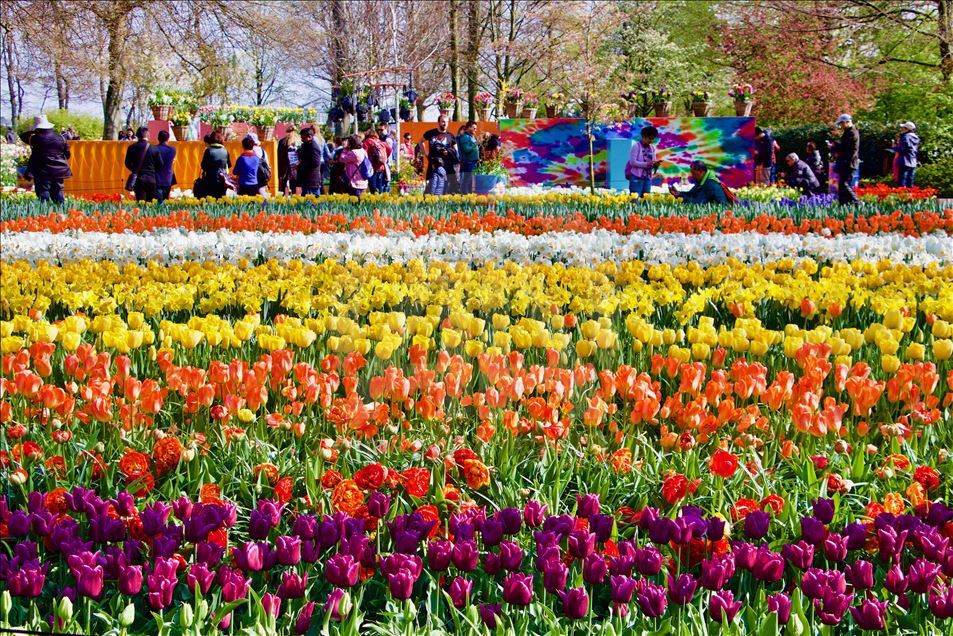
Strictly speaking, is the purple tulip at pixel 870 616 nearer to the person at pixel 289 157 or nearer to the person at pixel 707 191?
the person at pixel 707 191

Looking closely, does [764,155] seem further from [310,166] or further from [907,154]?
[310,166]

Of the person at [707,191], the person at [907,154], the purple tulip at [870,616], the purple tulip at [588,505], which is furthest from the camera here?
the person at [907,154]

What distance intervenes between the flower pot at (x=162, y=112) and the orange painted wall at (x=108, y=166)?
4.13ft

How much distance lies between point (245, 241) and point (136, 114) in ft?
183

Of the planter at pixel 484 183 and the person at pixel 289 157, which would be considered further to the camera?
the planter at pixel 484 183

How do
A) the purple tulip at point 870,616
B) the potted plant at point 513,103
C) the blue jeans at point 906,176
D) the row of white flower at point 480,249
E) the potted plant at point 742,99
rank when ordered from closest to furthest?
the purple tulip at point 870,616 < the row of white flower at point 480,249 < the blue jeans at point 906,176 < the potted plant at point 742,99 < the potted plant at point 513,103

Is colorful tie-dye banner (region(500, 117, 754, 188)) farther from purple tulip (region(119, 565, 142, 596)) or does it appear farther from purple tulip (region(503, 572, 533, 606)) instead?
purple tulip (region(119, 565, 142, 596))

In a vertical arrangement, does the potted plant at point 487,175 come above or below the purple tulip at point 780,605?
above

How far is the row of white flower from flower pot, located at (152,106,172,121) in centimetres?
1493

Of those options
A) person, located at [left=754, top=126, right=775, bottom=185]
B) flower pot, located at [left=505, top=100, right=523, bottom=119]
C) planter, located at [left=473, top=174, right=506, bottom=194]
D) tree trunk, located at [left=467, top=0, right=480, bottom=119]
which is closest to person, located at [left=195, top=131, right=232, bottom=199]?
planter, located at [left=473, top=174, right=506, bottom=194]

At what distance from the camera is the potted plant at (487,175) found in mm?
18875

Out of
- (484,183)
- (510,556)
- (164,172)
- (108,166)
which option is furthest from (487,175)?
(510,556)

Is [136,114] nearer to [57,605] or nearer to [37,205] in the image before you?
[37,205]

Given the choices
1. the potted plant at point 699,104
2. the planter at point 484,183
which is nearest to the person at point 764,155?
the potted plant at point 699,104
